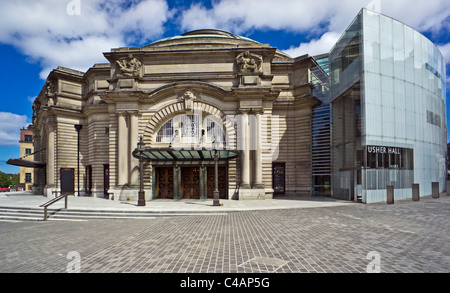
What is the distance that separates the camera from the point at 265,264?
5.94m

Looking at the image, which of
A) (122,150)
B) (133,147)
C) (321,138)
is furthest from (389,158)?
(122,150)

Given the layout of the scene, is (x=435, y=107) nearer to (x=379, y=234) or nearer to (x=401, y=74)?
(x=401, y=74)

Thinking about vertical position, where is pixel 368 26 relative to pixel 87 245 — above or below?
above

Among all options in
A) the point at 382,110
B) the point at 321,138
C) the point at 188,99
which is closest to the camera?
the point at 382,110

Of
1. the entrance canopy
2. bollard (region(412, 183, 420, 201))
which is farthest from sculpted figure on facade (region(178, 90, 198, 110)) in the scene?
bollard (region(412, 183, 420, 201))

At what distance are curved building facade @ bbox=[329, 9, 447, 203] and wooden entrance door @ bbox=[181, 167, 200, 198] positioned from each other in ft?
40.3

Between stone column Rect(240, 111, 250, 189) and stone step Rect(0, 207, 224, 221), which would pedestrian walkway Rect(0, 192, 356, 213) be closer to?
stone step Rect(0, 207, 224, 221)

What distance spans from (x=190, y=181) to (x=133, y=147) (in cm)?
576

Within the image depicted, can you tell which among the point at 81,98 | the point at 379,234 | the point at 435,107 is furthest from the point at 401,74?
the point at 81,98

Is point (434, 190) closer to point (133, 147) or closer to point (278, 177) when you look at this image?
point (278, 177)

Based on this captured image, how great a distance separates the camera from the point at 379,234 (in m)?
8.77

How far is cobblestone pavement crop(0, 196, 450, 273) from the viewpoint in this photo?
5.89 m

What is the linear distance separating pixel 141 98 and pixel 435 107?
27.2m
